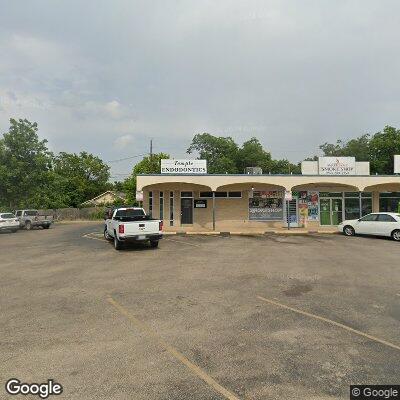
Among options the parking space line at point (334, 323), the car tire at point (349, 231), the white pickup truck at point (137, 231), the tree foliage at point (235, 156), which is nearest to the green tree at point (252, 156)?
the tree foliage at point (235, 156)

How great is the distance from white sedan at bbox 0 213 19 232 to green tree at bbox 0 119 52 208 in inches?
233

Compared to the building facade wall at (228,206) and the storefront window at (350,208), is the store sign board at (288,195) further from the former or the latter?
the storefront window at (350,208)

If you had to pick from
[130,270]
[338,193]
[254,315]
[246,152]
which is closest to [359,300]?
[254,315]

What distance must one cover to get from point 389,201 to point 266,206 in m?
9.34

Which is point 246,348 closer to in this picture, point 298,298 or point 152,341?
point 152,341

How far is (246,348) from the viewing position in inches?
193

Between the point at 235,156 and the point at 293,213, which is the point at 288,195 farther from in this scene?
the point at 235,156

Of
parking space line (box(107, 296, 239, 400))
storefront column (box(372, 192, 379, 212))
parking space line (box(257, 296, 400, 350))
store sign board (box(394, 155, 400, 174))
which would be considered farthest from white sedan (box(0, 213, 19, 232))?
store sign board (box(394, 155, 400, 174))

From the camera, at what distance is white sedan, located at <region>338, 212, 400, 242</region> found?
1812 centimetres

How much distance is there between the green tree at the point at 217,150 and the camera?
68500mm

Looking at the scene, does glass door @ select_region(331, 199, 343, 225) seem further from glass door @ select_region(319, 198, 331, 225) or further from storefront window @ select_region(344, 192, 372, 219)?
storefront window @ select_region(344, 192, 372, 219)

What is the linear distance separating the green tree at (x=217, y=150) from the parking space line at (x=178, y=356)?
203ft

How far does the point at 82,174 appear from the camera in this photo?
214 ft

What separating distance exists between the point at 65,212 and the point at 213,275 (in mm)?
39282
